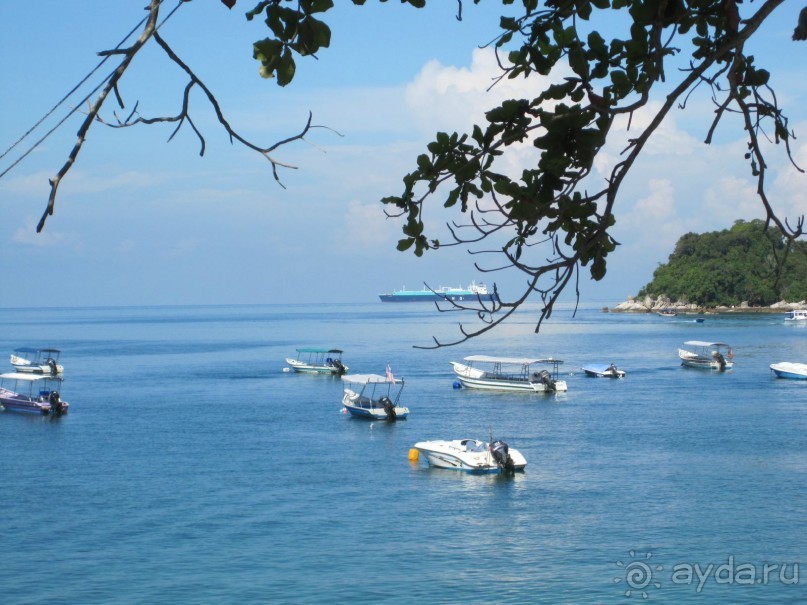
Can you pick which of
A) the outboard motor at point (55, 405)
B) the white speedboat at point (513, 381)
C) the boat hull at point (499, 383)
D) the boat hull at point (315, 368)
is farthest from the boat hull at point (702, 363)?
the outboard motor at point (55, 405)

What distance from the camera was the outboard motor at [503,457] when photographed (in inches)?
1355

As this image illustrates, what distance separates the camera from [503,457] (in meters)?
34.4

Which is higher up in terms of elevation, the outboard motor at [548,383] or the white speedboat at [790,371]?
the white speedboat at [790,371]

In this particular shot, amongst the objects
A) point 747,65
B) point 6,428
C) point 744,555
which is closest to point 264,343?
point 6,428

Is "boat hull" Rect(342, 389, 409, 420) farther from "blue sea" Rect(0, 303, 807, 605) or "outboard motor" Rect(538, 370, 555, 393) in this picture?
"outboard motor" Rect(538, 370, 555, 393)

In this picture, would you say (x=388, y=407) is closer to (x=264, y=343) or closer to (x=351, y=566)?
(x=351, y=566)

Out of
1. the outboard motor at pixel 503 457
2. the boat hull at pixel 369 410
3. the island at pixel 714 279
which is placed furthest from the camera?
the island at pixel 714 279

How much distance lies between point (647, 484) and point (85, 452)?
2387cm

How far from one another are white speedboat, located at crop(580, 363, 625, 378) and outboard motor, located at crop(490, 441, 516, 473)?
3865 centimetres

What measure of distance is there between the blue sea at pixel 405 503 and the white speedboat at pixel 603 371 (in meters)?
10.6

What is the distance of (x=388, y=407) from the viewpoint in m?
49.6

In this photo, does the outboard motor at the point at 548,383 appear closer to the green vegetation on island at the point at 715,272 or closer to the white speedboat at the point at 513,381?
the white speedboat at the point at 513,381

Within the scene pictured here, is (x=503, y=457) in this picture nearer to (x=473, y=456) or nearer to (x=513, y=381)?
(x=473, y=456)

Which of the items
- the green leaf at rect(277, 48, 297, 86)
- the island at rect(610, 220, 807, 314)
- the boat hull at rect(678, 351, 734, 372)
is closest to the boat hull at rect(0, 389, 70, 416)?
the boat hull at rect(678, 351, 734, 372)
